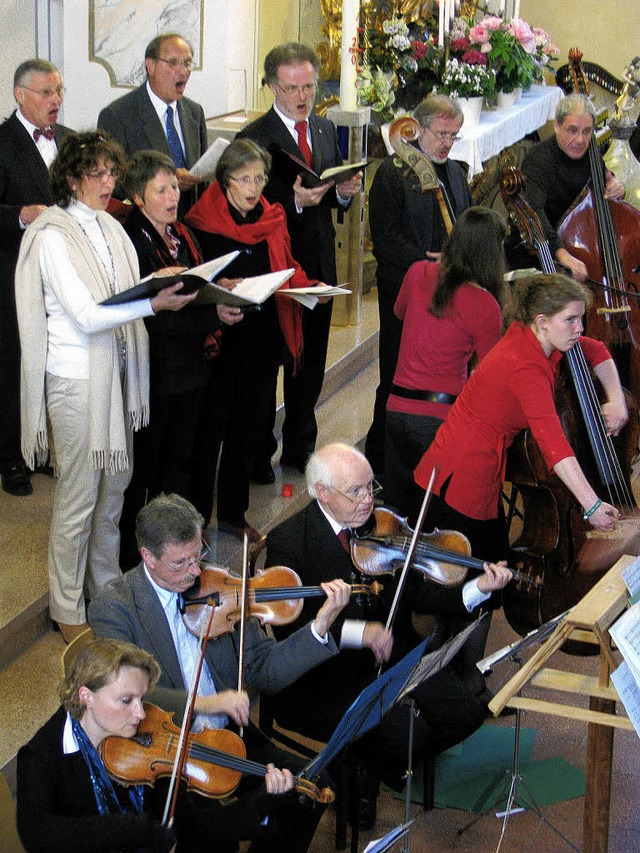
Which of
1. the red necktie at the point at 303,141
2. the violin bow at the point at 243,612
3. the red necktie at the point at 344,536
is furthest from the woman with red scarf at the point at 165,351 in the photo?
the violin bow at the point at 243,612

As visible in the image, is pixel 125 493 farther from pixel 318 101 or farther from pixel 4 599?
pixel 318 101

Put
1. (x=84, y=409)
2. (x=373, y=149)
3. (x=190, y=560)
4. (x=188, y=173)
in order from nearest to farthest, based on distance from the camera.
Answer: (x=190, y=560) → (x=84, y=409) → (x=188, y=173) → (x=373, y=149)

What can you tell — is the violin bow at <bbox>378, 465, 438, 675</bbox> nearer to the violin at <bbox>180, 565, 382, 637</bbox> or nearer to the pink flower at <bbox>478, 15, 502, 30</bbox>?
the violin at <bbox>180, 565, 382, 637</bbox>

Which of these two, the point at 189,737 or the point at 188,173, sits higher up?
the point at 188,173

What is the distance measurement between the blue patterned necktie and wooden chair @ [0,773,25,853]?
274cm

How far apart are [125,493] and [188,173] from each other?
1.16 meters

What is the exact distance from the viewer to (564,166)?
5.40 meters

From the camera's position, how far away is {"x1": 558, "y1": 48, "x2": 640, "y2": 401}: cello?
5.06 m

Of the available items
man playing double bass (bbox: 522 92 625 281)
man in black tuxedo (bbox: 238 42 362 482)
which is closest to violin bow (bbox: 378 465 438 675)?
man in black tuxedo (bbox: 238 42 362 482)

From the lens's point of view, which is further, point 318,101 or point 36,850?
point 318,101

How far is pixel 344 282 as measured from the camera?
644 centimetres

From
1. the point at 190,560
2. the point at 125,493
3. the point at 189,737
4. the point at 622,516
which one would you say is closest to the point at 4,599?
the point at 125,493

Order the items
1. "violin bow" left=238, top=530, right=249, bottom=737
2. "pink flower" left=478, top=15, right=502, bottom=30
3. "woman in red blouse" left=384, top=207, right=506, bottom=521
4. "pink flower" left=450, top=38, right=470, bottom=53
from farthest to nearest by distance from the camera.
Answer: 1. "pink flower" left=478, top=15, right=502, bottom=30
2. "pink flower" left=450, top=38, right=470, bottom=53
3. "woman in red blouse" left=384, top=207, right=506, bottom=521
4. "violin bow" left=238, top=530, right=249, bottom=737

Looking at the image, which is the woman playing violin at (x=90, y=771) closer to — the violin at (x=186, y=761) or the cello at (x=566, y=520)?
the violin at (x=186, y=761)
